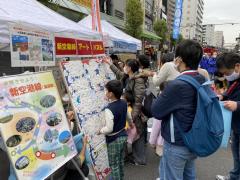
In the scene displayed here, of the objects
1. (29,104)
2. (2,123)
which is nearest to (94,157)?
(29,104)

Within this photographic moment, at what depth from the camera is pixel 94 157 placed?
3432 mm

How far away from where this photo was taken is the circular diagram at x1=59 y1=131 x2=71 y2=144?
2734 millimetres

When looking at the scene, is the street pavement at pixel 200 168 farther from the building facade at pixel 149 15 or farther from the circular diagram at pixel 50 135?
the building facade at pixel 149 15

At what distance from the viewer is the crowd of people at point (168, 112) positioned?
2348 millimetres

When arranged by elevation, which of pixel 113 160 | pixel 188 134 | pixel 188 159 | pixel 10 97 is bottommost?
pixel 113 160

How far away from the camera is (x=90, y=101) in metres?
3.53

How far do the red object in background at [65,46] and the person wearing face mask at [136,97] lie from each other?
72 centimetres

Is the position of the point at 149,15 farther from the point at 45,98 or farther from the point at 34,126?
the point at 34,126

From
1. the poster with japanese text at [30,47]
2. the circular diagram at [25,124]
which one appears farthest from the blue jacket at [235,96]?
the circular diagram at [25,124]

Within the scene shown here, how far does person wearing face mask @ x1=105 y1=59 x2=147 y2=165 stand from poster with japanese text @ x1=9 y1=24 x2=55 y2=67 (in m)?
1.28

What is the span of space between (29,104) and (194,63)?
148 cm

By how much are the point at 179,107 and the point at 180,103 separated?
0.03 meters

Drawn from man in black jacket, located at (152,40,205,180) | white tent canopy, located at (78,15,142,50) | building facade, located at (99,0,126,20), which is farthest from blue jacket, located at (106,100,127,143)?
building facade, located at (99,0,126,20)

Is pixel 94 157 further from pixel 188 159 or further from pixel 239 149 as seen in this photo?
pixel 239 149
